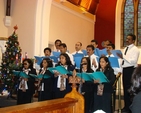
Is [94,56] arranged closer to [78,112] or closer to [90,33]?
[78,112]

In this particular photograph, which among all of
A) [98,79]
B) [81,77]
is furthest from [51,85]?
[98,79]

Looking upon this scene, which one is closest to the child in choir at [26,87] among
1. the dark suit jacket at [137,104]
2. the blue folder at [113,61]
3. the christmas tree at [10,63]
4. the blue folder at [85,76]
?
the christmas tree at [10,63]

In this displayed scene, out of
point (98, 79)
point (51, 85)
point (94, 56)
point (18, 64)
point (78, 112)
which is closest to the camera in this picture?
point (78, 112)

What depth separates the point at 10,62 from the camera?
5879 millimetres

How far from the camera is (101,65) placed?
12.9 feet

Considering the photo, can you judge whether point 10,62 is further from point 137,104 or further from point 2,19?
point 137,104

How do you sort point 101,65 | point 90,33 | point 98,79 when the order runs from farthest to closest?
point 90,33 < point 101,65 < point 98,79

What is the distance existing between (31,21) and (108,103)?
3.89 metres

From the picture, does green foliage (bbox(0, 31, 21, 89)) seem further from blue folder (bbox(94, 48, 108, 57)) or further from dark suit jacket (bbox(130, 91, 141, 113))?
dark suit jacket (bbox(130, 91, 141, 113))

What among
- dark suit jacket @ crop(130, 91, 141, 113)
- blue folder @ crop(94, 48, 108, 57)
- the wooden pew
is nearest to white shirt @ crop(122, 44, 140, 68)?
blue folder @ crop(94, 48, 108, 57)

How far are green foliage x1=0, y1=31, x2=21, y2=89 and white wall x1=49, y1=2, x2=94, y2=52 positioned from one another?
1895 mm

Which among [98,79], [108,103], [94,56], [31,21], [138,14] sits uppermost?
[138,14]

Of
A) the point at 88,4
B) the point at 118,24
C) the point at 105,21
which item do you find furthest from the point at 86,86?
the point at 105,21

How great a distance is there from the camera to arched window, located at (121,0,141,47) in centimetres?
885
